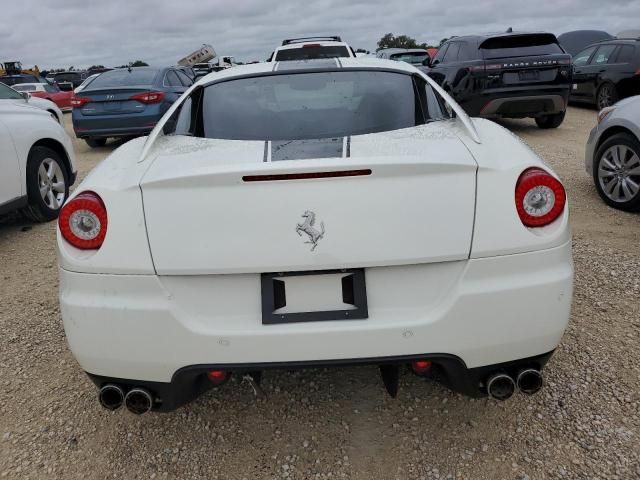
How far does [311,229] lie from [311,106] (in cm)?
104

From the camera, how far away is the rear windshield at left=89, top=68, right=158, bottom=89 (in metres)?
10.2

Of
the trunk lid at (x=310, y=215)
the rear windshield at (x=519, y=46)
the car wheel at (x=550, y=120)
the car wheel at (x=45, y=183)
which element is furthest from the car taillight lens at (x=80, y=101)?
the trunk lid at (x=310, y=215)

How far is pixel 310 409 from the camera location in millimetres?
2541

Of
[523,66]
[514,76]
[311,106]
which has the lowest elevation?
[514,76]

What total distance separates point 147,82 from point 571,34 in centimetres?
2385

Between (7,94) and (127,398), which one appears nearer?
(127,398)

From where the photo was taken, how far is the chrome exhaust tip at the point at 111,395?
202 centimetres

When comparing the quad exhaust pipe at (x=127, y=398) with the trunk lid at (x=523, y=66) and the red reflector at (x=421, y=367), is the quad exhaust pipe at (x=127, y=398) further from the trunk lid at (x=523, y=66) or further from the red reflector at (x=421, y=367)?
the trunk lid at (x=523, y=66)

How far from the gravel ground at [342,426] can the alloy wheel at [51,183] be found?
2.66m

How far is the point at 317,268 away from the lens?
182 centimetres

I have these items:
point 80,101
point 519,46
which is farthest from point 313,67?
point 80,101

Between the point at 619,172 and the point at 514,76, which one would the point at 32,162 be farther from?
the point at 514,76

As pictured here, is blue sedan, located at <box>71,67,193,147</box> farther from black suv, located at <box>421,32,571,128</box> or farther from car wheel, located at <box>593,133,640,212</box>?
car wheel, located at <box>593,133,640,212</box>

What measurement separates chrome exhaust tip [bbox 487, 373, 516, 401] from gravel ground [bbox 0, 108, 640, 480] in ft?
1.07
